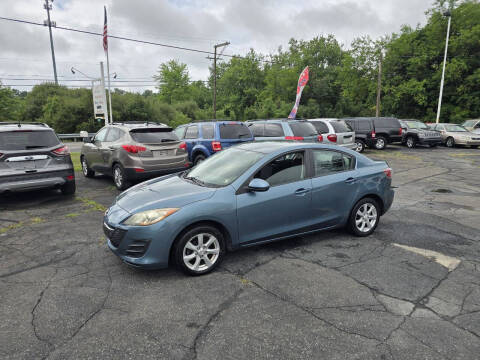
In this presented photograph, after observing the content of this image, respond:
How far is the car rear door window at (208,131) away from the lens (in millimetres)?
10172

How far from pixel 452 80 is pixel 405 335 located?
35101 mm

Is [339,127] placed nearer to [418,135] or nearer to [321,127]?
[321,127]

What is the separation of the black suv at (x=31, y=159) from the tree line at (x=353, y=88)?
2968 centimetres

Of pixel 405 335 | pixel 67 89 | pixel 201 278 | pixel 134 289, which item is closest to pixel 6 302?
pixel 134 289

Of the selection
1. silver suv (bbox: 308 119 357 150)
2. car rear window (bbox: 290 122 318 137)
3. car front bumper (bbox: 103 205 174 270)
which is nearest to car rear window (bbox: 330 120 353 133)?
silver suv (bbox: 308 119 357 150)

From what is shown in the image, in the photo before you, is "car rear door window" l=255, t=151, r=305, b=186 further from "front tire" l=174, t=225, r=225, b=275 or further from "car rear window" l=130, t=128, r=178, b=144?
"car rear window" l=130, t=128, r=178, b=144

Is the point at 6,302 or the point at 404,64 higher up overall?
the point at 404,64

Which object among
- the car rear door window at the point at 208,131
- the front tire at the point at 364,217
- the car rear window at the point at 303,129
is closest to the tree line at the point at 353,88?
the car rear window at the point at 303,129

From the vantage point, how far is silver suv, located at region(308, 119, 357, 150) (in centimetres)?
1290

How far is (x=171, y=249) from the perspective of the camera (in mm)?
3709

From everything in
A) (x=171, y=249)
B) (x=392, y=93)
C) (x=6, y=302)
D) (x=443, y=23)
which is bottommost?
(x=6, y=302)

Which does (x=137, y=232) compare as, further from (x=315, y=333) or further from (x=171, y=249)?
(x=315, y=333)

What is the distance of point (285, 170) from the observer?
174 inches

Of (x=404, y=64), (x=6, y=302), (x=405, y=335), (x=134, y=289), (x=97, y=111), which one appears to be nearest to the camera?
(x=405, y=335)
